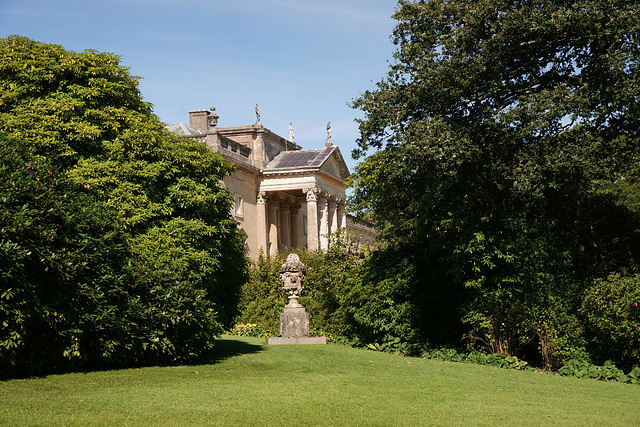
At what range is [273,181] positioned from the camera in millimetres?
57781

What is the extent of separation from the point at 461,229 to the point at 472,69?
4.32 metres

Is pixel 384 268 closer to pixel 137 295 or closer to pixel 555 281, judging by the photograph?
pixel 555 281

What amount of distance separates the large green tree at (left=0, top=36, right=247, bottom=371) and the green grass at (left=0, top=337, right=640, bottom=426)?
0.76 metres

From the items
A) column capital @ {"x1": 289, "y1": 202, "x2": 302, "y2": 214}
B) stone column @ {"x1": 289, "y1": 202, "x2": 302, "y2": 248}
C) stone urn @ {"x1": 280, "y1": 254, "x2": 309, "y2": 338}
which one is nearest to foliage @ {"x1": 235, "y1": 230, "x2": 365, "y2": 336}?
stone urn @ {"x1": 280, "y1": 254, "x2": 309, "y2": 338}

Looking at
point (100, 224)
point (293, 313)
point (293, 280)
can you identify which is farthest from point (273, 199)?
point (100, 224)

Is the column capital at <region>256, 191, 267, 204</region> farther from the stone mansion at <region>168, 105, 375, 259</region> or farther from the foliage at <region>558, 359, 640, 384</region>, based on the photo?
the foliage at <region>558, 359, 640, 384</region>

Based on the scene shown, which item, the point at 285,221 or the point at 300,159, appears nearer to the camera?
the point at 300,159

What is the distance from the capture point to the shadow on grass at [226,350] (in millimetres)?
16055

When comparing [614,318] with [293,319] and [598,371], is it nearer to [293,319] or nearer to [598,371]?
[598,371]

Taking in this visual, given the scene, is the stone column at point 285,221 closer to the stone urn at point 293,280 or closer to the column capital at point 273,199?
the column capital at point 273,199

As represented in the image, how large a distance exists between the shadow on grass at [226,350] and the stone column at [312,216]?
1450 inches

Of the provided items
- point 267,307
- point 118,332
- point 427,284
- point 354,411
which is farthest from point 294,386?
point 267,307

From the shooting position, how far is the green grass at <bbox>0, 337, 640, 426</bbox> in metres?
9.47

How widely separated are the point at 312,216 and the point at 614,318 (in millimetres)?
43715
